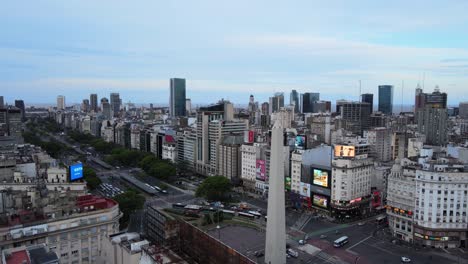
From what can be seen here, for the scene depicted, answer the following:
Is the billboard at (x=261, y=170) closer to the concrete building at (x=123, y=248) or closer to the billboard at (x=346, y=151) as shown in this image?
the billboard at (x=346, y=151)

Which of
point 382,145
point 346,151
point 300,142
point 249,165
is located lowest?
point 249,165

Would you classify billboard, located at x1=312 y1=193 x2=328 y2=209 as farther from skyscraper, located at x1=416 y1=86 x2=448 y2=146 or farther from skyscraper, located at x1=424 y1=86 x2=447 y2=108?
skyscraper, located at x1=424 y1=86 x2=447 y2=108

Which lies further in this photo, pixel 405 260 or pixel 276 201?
pixel 405 260

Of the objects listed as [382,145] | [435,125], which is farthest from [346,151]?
[435,125]

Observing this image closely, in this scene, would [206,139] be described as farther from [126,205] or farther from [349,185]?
[349,185]

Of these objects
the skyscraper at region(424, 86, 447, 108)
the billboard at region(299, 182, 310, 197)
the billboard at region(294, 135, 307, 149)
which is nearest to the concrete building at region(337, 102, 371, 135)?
the skyscraper at region(424, 86, 447, 108)

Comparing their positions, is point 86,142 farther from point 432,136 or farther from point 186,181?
Result: point 432,136

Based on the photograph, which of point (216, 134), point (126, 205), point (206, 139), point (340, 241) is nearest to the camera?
point (340, 241)
